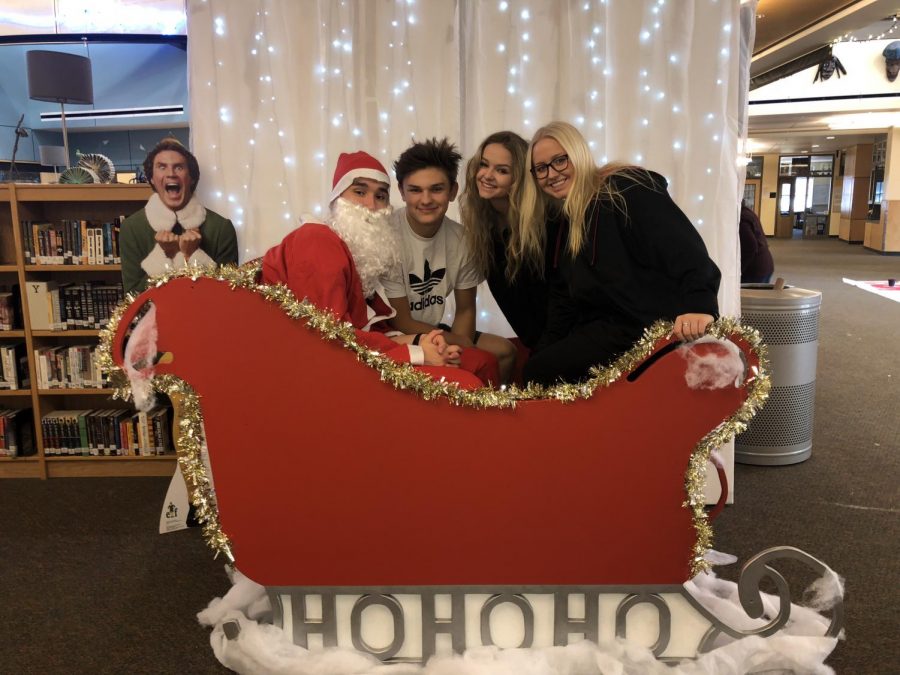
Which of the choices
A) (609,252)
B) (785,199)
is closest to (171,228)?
(609,252)

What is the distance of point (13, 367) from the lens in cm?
327

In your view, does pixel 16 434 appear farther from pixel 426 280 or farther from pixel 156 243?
pixel 426 280

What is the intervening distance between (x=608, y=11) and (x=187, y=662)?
2.71m

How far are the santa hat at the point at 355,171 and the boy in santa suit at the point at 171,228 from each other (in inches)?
35.9

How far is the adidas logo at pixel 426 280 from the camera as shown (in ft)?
7.81

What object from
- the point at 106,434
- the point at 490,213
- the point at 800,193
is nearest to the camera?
the point at 490,213

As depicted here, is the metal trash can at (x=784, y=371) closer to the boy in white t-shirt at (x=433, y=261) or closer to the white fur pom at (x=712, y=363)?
the boy in white t-shirt at (x=433, y=261)

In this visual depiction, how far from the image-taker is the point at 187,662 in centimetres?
188

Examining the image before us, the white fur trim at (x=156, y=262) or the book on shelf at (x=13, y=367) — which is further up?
the white fur trim at (x=156, y=262)

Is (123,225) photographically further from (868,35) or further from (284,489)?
(868,35)

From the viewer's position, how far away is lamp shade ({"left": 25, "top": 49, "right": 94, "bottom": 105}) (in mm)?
3555

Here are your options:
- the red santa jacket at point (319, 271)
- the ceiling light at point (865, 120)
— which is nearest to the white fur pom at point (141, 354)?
the red santa jacket at point (319, 271)

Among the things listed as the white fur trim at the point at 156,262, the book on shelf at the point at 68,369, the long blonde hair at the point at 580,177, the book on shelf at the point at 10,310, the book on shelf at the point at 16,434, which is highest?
the long blonde hair at the point at 580,177

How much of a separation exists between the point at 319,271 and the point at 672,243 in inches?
37.9
